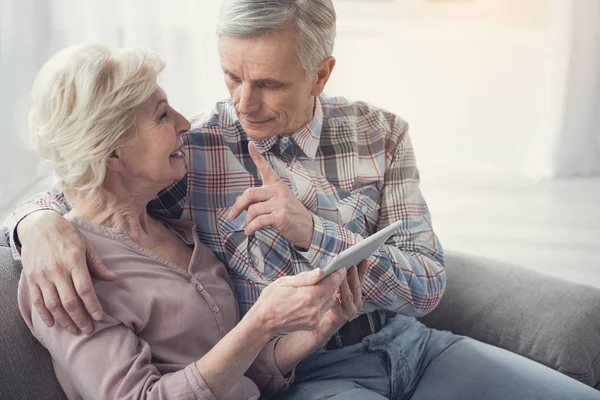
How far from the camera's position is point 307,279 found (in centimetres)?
118

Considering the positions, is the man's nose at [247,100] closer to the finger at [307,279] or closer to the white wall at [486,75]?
the finger at [307,279]

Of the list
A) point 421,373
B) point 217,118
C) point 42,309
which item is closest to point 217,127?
point 217,118

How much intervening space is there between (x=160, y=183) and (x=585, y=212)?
3.22m

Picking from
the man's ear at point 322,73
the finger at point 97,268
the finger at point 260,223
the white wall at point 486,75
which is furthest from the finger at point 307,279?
the white wall at point 486,75

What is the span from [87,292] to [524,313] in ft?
3.48

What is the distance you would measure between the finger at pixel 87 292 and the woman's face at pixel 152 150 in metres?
0.24

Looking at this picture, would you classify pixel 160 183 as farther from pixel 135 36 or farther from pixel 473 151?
pixel 473 151

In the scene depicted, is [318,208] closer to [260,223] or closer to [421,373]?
[260,223]

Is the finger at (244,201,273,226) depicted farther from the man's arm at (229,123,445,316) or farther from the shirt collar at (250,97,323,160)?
the shirt collar at (250,97,323,160)

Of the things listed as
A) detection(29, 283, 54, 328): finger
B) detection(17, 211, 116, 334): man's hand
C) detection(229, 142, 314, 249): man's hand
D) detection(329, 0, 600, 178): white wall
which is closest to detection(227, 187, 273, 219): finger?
detection(229, 142, 314, 249): man's hand

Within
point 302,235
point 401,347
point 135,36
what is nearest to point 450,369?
point 401,347

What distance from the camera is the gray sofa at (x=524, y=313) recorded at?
163 centimetres

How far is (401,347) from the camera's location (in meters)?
1.60

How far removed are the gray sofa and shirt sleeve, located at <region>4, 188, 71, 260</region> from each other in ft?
0.13
